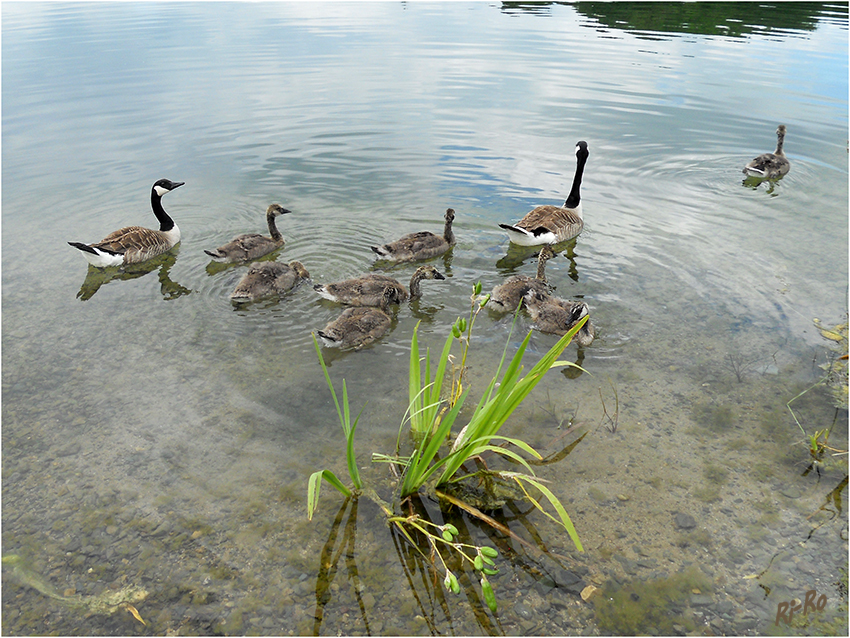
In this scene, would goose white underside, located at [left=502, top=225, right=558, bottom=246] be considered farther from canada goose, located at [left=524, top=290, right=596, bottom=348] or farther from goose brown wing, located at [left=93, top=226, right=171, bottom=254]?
goose brown wing, located at [left=93, top=226, right=171, bottom=254]

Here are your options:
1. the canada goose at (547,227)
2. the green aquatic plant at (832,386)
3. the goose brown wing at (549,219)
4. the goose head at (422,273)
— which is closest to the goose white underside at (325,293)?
A: the goose head at (422,273)

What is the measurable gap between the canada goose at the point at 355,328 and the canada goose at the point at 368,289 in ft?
1.21

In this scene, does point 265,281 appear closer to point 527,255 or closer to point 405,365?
point 405,365

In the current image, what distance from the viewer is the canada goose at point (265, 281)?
30.0ft

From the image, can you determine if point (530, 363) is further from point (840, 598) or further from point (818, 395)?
point (840, 598)

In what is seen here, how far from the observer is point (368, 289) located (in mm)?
9094

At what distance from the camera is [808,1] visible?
39.6 m

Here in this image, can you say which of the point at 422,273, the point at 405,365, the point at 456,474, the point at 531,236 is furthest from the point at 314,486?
the point at 531,236

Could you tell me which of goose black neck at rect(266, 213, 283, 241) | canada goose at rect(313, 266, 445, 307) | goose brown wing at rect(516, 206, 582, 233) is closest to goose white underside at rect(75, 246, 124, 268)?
goose black neck at rect(266, 213, 283, 241)

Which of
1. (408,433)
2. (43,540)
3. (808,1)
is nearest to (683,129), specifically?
(408,433)

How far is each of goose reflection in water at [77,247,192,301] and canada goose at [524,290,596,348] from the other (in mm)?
6043

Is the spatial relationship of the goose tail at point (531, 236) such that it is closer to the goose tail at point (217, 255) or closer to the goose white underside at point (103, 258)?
the goose tail at point (217, 255)

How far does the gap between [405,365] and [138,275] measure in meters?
6.09

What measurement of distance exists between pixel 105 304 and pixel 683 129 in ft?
56.7
